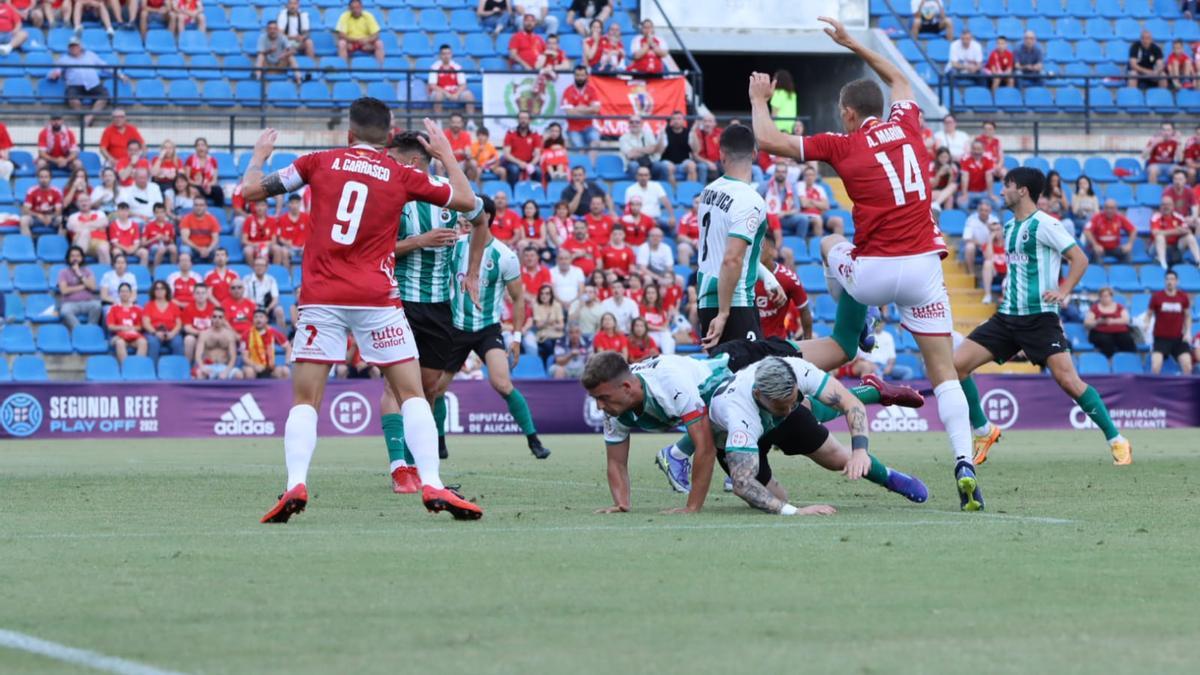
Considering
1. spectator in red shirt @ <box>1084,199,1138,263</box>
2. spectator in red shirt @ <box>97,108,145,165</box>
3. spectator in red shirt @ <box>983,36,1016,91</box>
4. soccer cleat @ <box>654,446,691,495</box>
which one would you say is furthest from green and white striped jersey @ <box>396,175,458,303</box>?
spectator in red shirt @ <box>983,36,1016,91</box>

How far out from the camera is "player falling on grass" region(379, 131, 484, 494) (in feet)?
39.0

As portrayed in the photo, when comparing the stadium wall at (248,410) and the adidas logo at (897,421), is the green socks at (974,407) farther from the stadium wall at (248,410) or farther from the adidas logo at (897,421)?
the adidas logo at (897,421)

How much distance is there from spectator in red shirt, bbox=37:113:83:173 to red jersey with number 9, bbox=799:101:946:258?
17222mm

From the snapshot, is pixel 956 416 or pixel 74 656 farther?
pixel 956 416

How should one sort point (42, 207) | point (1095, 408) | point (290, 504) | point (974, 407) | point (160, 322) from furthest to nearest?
point (42, 207) < point (160, 322) < point (1095, 408) < point (974, 407) < point (290, 504)

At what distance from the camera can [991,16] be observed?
33.0 meters

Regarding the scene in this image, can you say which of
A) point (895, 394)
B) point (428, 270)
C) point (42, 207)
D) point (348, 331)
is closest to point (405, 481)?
point (428, 270)

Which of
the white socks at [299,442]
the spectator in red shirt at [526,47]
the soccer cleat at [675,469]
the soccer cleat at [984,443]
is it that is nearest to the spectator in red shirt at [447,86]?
the spectator in red shirt at [526,47]

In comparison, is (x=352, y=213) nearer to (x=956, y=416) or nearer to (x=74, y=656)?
(x=956, y=416)

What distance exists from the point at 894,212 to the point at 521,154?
55.8 ft

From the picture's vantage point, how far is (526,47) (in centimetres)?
2881

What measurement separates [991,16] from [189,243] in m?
16.0

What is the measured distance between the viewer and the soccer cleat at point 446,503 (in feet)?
29.2

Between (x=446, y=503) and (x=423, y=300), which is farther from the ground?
(x=423, y=300)
